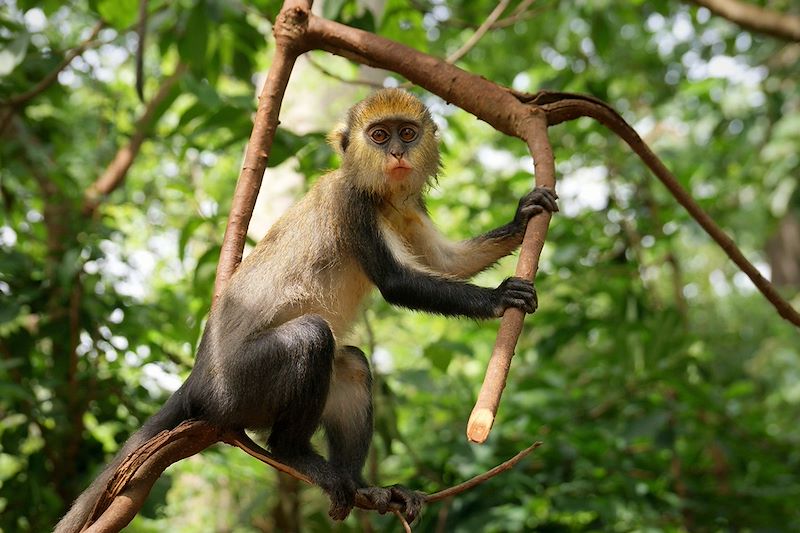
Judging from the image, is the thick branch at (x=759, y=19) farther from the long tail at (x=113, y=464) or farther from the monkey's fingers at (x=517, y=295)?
the long tail at (x=113, y=464)

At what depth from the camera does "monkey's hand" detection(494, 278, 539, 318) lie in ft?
11.8

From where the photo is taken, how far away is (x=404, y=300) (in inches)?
171

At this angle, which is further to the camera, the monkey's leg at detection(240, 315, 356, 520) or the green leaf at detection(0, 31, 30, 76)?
the green leaf at detection(0, 31, 30, 76)

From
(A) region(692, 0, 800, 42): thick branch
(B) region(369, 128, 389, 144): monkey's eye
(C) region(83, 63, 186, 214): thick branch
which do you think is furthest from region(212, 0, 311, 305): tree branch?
(C) region(83, 63, 186, 214): thick branch

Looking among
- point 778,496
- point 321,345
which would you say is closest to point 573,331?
point 778,496

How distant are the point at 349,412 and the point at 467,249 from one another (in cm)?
118

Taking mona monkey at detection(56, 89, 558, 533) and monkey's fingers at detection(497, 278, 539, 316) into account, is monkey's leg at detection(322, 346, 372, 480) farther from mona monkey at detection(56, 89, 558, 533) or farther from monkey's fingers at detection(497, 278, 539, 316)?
monkey's fingers at detection(497, 278, 539, 316)

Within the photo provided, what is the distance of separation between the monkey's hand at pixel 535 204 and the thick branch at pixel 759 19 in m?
1.60

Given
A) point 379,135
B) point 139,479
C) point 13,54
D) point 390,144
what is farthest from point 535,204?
point 13,54

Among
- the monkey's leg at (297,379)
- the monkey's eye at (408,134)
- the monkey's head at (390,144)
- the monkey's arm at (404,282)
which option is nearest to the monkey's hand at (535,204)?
the monkey's arm at (404,282)

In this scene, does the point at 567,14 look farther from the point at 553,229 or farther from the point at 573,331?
the point at 573,331

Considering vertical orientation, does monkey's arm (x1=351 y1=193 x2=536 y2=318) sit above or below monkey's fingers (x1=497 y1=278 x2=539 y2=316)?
above

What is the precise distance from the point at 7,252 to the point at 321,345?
117 inches

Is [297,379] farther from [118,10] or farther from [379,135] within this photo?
[118,10]
